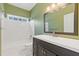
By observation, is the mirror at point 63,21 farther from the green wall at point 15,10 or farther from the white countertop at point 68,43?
the green wall at point 15,10

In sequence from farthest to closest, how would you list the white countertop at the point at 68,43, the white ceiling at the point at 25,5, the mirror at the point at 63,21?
the white ceiling at the point at 25,5 → the mirror at the point at 63,21 → the white countertop at the point at 68,43

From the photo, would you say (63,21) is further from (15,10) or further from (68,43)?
(15,10)

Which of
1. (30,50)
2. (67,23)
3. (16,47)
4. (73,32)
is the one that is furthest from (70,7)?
(16,47)

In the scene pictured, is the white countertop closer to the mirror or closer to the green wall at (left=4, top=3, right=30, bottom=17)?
the mirror

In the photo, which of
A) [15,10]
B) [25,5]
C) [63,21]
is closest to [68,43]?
[63,21]

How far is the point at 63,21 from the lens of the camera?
4.95ft

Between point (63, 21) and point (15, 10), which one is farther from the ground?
point (15, 10)

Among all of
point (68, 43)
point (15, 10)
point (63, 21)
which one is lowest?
point (68, 43)

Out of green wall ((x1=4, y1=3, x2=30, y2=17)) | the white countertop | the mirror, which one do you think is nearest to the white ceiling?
green wall ((x1=4, y1=3, x2=30, y2=17))

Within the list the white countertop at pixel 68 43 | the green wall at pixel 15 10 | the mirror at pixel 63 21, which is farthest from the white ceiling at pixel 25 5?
the white countertop at pixel 68 43

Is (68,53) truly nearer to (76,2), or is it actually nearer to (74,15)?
(74,15)

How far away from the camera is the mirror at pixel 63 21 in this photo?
132 centimetres

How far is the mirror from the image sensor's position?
1316 millimetres

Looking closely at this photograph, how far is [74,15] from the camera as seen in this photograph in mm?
1313
